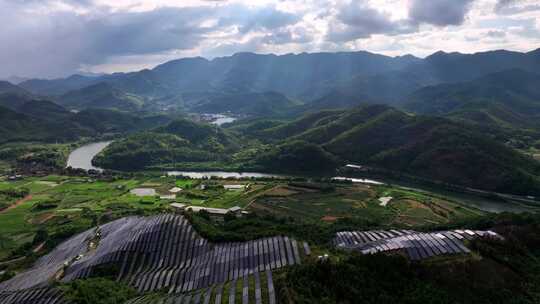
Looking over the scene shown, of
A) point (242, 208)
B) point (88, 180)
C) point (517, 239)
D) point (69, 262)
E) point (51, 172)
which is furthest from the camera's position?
point (51, 172)

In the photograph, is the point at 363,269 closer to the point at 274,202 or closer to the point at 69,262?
the point at 69,262

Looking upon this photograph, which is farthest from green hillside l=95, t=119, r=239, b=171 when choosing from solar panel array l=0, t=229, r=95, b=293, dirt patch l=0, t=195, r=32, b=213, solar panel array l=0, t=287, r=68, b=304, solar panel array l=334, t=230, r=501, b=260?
solar panel array l=334, t=230, r=501, b=260

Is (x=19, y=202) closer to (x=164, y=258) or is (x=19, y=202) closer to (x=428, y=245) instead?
(x=164, y=258)

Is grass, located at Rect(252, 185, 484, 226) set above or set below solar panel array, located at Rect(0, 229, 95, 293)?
below

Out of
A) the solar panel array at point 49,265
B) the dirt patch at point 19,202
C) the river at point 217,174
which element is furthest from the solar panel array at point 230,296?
the river at point 217,174

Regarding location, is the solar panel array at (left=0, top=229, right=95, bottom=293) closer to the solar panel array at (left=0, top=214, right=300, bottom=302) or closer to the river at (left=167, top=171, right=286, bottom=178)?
the solar panel array at (left=0, top=214, right=300, bottom=302)

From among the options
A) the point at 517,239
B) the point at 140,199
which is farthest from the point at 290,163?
the point at 517,239
